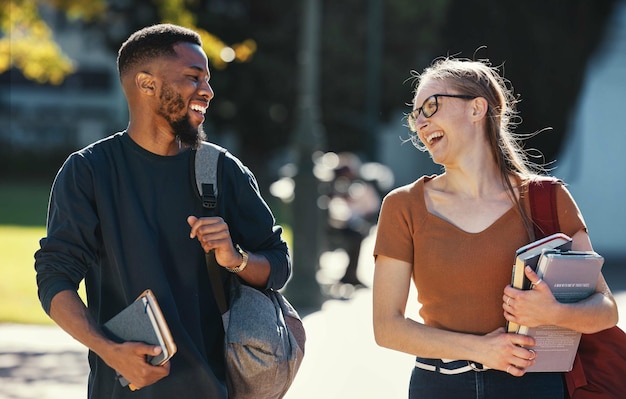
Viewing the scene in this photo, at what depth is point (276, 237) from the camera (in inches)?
138

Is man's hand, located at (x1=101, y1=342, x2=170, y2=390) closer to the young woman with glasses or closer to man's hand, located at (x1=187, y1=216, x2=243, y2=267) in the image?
man's hand, located at (x1=187, y1=216, x2=243, y2=267)

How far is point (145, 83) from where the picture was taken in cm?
335

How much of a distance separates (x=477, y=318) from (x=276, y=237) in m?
0.70

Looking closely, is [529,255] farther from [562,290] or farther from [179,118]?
[179,118]

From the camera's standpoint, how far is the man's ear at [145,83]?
334cm

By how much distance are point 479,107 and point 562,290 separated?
0.66 meters

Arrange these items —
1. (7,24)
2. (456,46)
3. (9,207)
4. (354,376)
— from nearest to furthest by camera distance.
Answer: (354,376), (7,24), (456,46), (9,207)

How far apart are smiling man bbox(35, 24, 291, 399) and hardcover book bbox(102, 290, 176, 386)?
4.7 inches

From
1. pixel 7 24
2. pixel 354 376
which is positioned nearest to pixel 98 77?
pixel 7 24

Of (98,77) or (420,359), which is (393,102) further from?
(420,359)

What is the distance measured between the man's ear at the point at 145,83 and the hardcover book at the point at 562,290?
4.24 ft

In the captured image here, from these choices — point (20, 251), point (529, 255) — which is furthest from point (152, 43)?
point (20, 251)

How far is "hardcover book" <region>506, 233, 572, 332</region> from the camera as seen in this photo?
310 centimetres

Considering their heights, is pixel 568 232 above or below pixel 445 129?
below
